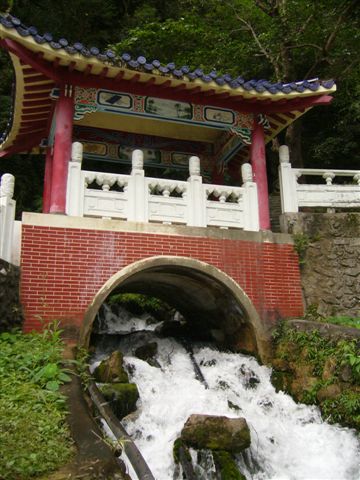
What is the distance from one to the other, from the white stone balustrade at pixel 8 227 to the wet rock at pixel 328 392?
16.8ft

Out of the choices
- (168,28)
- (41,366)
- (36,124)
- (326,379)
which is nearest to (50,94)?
(36,124)

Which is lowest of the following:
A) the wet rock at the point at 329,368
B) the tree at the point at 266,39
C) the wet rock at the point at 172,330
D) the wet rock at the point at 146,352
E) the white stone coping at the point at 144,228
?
the wet rock at the point at 329,368

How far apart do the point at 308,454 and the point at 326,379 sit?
3.95 ft

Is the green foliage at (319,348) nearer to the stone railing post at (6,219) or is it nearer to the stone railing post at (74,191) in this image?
the stone railing post at (74,191)

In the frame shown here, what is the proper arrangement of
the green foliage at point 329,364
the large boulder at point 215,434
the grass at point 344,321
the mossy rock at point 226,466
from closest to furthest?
the mossy rock at point 226,466, the large boulder at point 215,434, the green foliage at point 329,364, the grass at point 344,321

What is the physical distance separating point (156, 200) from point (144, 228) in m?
0.61

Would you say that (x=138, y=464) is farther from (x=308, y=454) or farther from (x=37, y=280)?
(x=37, y=280)

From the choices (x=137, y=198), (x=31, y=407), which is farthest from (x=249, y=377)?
(x=31, y=407)

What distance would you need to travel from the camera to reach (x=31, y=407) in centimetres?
496

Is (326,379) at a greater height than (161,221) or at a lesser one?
lesser

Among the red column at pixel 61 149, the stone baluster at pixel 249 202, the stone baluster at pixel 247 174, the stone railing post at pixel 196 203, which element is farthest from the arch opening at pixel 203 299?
the stone baluster at pixel 247 174

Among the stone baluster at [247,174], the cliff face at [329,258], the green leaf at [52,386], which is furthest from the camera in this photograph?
the stone baluster at [247,174]

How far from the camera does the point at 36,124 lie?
35.3 ft

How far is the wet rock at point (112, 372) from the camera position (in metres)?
7.22
